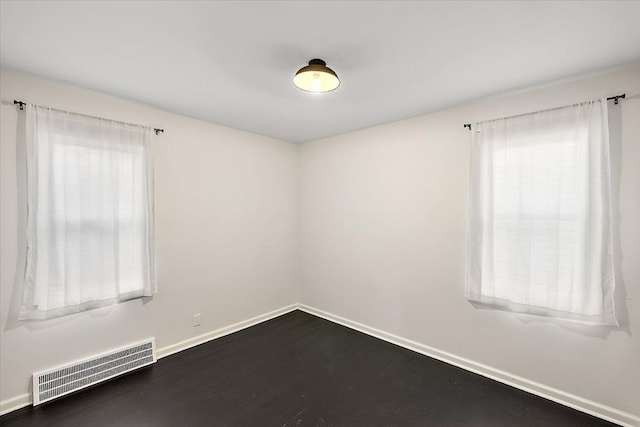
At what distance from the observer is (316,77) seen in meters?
1.82

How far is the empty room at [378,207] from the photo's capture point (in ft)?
5.30

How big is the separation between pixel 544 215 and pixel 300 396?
2.38 metres

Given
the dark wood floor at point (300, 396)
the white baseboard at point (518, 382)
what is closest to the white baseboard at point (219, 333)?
the dark wood floor at point (300, 396)

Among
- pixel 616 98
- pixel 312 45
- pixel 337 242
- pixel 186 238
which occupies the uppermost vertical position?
pixel 312 45

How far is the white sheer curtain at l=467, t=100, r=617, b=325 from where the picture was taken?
1.98 metres

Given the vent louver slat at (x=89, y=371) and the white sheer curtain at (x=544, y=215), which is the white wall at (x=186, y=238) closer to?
the vent louver slat at (x=89, y=371)

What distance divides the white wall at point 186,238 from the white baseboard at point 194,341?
0.04 meters

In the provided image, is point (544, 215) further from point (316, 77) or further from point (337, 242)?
point (337, 242)

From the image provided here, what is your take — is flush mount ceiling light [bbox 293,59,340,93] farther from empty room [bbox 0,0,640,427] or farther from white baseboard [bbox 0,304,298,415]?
white baseboard [bbox 0,304,298,415]

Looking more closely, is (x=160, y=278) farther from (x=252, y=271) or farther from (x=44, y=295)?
(x=252, y=271)

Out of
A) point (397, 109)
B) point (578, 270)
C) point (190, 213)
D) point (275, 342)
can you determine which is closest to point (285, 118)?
point (397, 109)

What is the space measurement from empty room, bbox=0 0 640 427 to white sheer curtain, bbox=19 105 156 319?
15mm

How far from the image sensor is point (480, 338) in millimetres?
2549

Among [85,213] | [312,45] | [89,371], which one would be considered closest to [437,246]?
[312,45]
